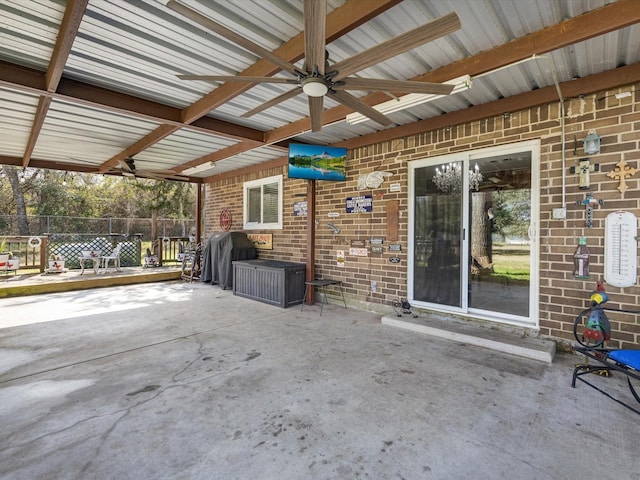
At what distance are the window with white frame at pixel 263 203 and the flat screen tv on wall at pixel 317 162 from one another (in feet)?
6.43

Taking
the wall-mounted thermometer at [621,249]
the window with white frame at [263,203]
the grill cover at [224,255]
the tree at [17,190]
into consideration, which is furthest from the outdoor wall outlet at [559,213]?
the tree at [17,190]

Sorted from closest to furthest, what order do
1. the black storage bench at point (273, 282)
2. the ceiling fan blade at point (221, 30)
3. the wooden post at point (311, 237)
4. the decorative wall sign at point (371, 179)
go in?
1. the ceiling fan blade at point (221, 30)
2. the decorative wall sign at point (371, 179)
3. the black storage bench at point (273, 282)
4. the wooden post at point (311, 237)

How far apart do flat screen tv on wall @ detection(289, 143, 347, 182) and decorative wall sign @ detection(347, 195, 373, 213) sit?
0.46m

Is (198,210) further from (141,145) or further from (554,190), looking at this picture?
(554,190)

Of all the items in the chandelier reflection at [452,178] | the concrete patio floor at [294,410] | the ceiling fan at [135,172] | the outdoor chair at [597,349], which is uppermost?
the ceiling fan at [135,172]

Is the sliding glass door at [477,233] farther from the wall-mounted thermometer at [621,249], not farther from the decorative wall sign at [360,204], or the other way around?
the decorative wall sign at [360,204]

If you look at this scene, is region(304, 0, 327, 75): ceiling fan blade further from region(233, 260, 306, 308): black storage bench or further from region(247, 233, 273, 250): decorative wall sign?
region(247, 233, 273, 250): decorative wall sign

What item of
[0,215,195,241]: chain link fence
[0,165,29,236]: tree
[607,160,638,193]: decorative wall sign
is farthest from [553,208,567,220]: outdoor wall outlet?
[0,165,29,236]: tree

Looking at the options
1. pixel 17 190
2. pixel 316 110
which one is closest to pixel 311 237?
pixel 316 110

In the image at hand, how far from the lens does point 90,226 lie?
17.0 m

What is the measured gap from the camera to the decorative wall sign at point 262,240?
7625 mm

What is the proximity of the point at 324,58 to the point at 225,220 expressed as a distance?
754 centimetres

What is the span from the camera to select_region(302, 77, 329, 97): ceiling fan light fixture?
2.41 meters

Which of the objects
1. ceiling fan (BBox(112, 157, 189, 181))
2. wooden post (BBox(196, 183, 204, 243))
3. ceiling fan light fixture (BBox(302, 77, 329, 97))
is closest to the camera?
ceiling fan light fixture (BBox(302, 77, 329, 97))
